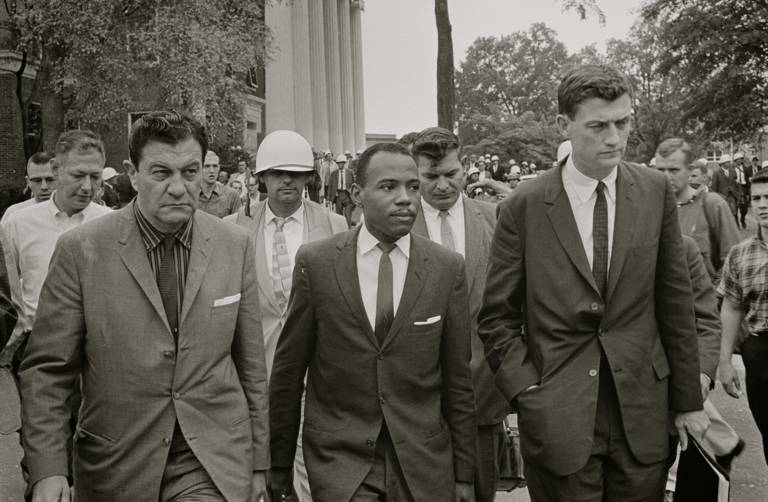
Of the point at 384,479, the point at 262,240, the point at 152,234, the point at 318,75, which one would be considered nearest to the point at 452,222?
the point at 262,240

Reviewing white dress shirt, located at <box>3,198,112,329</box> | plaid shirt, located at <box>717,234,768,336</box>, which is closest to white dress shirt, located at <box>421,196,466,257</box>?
plaid shirt, located at <box>717,234,768,336</box>

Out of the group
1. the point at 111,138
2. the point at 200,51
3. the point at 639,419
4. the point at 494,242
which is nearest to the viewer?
the point at 639,419

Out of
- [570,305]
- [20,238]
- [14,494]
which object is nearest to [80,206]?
[20,238]

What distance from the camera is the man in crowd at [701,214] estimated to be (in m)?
6.61

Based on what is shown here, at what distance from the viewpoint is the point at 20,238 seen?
613 cm

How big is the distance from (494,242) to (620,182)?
573 mm

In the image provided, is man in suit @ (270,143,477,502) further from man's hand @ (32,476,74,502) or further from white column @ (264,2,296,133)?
white column @ (264,2,296,133)

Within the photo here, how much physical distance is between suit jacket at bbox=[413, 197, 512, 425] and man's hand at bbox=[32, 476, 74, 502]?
2.24m

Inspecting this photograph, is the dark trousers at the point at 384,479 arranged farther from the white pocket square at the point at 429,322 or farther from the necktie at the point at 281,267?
the necktie at the point at 281,267

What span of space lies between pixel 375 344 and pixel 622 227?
3.56 ft

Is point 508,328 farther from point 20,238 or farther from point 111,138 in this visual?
point 111,138

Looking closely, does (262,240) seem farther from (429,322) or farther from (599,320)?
(599,320)

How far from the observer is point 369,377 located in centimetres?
385

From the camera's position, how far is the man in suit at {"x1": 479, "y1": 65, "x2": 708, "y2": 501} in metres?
3.72
